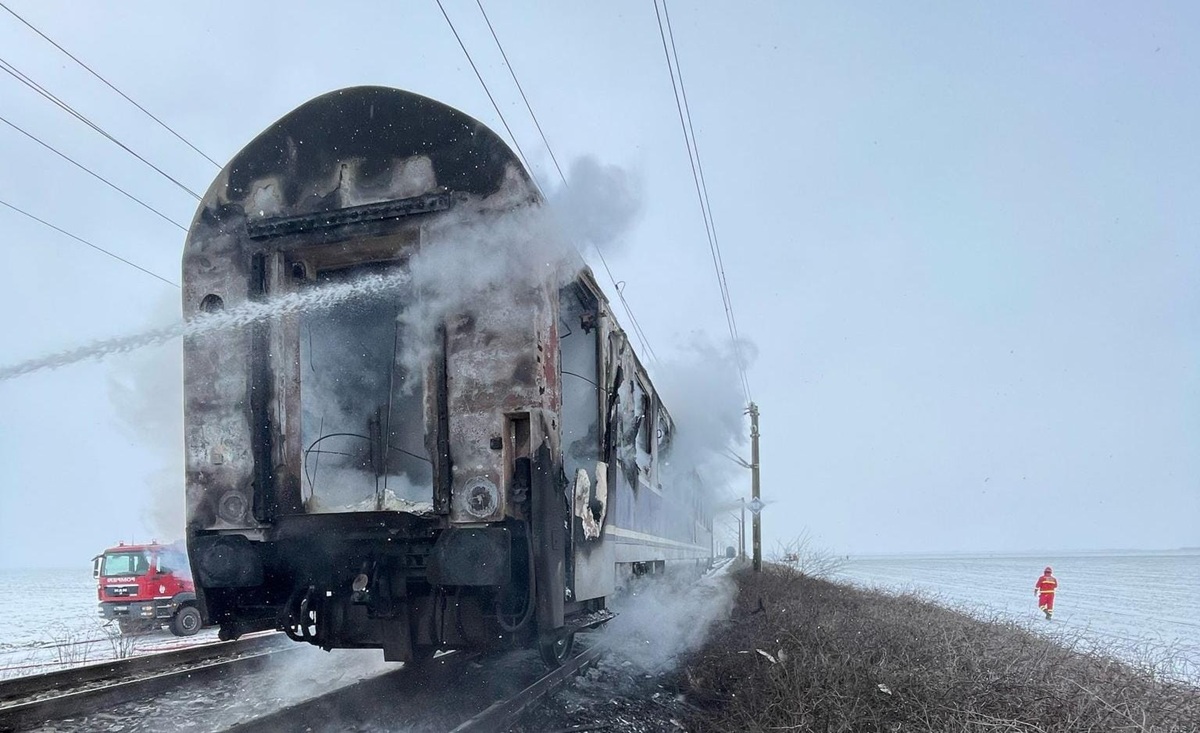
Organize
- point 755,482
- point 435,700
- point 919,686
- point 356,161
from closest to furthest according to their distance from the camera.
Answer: point 919,686, point 356,161, point 435,700, point 755,482

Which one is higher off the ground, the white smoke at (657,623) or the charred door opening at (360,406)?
the charred door opening at (360,406)

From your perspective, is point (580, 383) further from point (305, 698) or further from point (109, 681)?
point (109, 681)

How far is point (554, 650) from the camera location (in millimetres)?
6430

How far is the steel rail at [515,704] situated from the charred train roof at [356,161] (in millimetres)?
3334

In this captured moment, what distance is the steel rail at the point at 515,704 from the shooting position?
4.98m

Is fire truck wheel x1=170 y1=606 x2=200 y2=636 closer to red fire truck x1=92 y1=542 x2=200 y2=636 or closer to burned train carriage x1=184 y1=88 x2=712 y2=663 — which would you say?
red fire truck x1=92 y1=542 x2=200 y2=636

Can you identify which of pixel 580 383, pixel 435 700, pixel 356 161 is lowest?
pixel 435 700

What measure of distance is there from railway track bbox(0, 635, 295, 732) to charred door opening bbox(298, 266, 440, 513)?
8.18ft

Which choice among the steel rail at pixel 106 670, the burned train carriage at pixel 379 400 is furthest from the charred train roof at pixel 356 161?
the steel rail at pixel 106 670

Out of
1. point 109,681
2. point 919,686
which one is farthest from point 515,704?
point 109,681

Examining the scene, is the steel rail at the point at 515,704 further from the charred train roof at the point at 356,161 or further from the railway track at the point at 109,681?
the charred train roof at the point at 356,161

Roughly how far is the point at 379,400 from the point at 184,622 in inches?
469

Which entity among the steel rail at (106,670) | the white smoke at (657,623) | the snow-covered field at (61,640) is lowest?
the snow-covered field at (61,640)

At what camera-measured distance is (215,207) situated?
5.83 m
